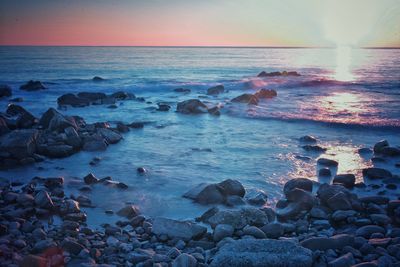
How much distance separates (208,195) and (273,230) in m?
1.76

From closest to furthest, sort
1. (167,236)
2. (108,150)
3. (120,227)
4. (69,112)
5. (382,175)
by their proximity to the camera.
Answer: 1. (167,236)
2. (120,227)
3. (382,175)
4. (108,150)
5. (69,112)

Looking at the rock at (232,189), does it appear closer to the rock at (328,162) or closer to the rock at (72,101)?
the rock at (328,162)

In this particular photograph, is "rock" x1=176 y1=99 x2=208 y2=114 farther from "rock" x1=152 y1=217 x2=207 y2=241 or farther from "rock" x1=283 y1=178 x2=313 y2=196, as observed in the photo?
"rock" x1=152 y1=217 x2=207 y2=241

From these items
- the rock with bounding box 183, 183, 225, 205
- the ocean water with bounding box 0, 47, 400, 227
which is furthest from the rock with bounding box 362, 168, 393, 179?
the rock with bounding box 183, 183, 225, 205

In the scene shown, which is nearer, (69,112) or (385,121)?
(385,121)

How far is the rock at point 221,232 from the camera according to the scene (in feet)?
17.8

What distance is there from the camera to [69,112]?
19.4 metres

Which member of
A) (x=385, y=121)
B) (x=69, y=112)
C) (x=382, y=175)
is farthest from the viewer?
(x=69, y=112)

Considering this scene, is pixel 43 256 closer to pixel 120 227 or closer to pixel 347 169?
pixel 120 227

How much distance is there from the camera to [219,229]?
5508 millimetres

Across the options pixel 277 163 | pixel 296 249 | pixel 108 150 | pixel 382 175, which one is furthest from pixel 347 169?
pixel 108 150

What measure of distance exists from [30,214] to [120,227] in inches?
66.4

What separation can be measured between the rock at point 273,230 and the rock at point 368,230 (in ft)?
3.81

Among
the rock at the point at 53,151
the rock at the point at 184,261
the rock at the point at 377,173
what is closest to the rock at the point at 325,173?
the rock at the point at 377,173
